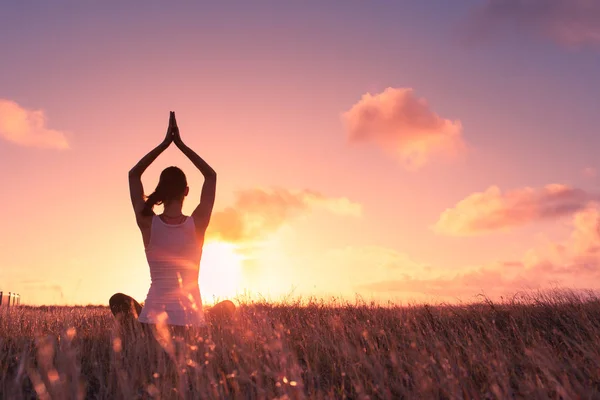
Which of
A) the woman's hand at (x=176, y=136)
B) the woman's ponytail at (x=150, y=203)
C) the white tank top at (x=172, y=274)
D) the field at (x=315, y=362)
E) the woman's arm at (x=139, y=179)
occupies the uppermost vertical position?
the woman's hand at (x=176, y=136)

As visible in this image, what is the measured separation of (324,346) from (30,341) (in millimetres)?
3254

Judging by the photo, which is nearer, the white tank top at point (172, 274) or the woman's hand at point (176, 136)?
the white tank top at point (172, 274)

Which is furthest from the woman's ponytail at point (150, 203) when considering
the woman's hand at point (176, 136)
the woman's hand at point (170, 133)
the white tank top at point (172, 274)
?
the woman's hand at point (176, 136)

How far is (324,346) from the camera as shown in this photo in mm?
5059

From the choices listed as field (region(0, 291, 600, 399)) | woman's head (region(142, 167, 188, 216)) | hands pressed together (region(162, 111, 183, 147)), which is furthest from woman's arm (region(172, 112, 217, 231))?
field (region(0, 291, 600, 399))

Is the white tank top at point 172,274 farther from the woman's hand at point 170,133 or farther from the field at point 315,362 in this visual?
the woman's hand at point 170,133

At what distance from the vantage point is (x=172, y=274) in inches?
216

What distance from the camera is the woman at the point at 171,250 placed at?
543 cm

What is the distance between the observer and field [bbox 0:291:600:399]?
143 inches

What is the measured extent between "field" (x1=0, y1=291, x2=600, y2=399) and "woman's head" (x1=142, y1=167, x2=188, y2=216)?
4.49 feet

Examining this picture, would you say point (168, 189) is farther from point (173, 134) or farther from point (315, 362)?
point (315, 362)

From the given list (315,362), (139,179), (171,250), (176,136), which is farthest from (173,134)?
(315,362)

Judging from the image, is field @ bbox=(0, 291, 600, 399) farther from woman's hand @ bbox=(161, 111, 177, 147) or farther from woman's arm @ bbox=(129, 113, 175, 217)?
woman's hand @ bbox=(161, 111, 177, 147)

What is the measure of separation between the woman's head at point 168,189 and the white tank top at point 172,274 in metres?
0.17
